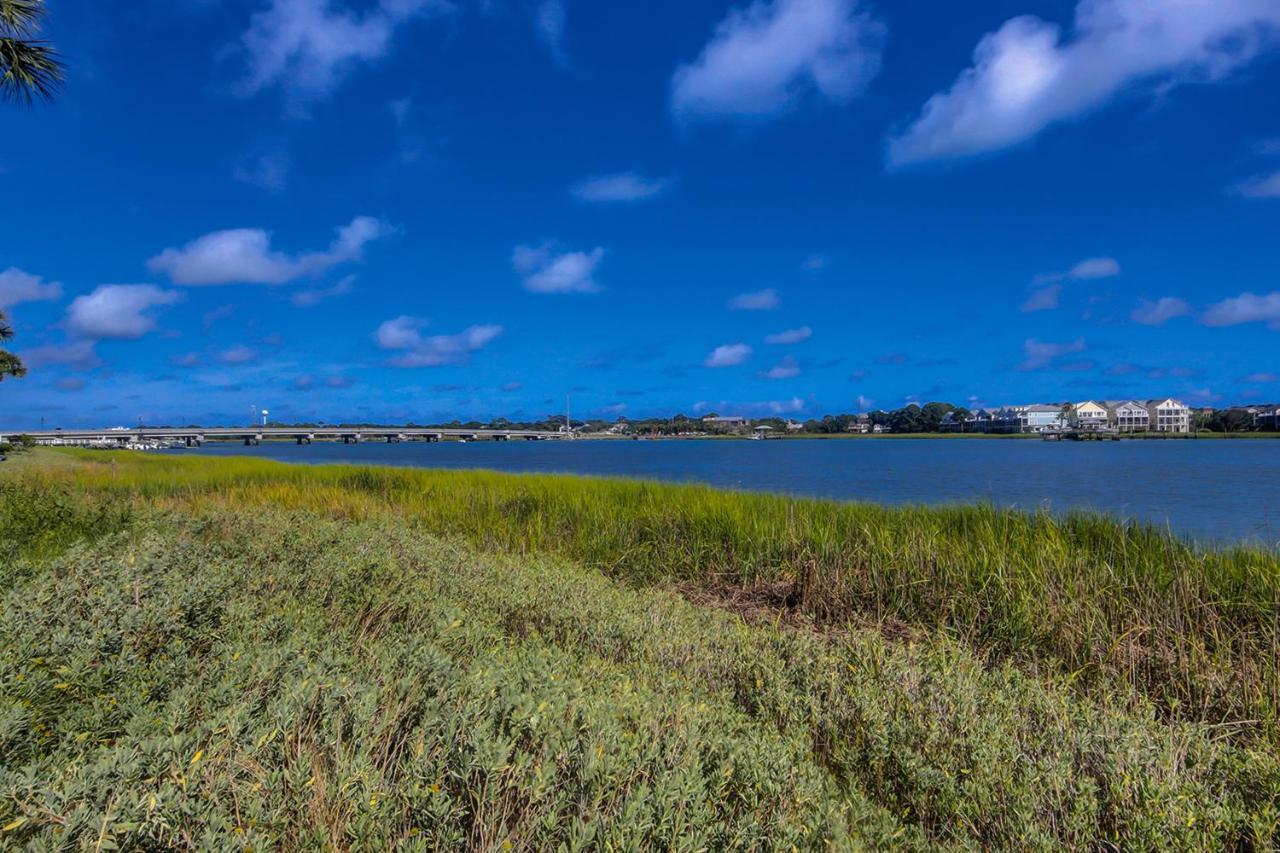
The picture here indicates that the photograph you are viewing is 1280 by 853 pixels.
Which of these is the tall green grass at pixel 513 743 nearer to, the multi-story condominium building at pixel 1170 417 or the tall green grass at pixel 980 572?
the tall green grass at pixel 980 572

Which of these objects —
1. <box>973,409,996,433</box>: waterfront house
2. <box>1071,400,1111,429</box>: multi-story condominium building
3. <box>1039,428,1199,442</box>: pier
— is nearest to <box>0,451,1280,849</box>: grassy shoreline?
<box>1039,428,1199,442</box>: pier

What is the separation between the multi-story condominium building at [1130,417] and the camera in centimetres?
9931

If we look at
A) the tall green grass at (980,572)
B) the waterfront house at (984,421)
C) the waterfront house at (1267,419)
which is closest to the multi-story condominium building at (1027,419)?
the waterfront house at (984,421)

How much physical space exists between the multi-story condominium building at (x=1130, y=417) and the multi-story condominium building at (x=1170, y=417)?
81cm

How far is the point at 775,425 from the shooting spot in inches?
6166

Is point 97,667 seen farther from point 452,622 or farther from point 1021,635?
point 1021,635

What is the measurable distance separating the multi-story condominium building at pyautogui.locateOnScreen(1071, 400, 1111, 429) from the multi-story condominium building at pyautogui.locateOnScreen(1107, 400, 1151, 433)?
1.21 m

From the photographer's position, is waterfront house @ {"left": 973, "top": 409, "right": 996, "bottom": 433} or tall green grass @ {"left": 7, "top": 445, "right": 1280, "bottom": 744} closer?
tall green grass @ {"left": 7, "top": 445, "right": 1280, "bottom": 744}

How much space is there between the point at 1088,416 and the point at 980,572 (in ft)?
395

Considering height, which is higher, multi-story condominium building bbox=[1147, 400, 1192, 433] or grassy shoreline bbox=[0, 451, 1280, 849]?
multi-story condominium building bbox=[1147, 400, 1192, 433]

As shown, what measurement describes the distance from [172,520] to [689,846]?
26.1ft

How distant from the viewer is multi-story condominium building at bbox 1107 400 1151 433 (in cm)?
9931

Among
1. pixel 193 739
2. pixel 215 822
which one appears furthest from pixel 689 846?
pixel 193 739

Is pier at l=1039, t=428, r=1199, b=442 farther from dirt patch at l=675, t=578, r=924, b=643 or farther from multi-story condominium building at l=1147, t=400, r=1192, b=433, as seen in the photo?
dirt patch at l=675, t=578, r=924, b=643
